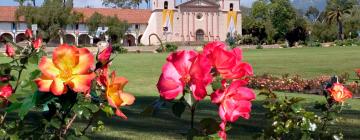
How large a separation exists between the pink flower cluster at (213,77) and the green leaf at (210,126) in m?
0.02

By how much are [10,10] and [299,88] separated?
76921 mm

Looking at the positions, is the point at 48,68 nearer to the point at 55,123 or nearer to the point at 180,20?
the point at 55,123

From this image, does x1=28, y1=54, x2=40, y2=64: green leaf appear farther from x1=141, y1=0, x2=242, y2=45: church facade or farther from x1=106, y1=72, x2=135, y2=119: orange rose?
x1=141, y1=0, x2=242, y2=45: church facade

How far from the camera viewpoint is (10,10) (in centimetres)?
8569

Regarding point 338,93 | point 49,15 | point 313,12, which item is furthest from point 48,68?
point 313,12

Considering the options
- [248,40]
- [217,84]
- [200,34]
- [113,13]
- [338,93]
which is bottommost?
[248,40]

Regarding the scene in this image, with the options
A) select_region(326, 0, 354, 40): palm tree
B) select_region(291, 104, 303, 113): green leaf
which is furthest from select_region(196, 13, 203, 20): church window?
select_region(291, 104, 303, 113): green leaf

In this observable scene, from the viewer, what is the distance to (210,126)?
1885 mm

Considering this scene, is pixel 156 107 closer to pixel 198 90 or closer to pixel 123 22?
pixel 198 90

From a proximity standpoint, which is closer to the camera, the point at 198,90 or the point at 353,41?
the point at 198,90

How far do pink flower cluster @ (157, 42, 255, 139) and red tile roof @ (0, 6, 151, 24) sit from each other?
85395 mm

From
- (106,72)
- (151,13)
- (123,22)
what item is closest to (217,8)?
(151,13)

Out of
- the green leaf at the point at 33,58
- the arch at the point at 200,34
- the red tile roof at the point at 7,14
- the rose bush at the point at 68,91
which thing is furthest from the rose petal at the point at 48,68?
the arch at the point at 200,34

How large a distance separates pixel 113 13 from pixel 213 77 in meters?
89.3
